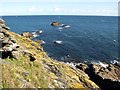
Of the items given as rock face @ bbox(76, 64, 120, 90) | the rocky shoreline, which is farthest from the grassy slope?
rock face @ bbox(76, 64, 120, 90)

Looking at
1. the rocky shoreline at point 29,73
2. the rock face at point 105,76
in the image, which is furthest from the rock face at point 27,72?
the rock face at point 105,76

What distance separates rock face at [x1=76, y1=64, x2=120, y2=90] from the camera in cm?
3812

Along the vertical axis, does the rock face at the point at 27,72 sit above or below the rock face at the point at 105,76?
above

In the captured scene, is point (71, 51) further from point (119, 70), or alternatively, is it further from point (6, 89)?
point (6, 89)

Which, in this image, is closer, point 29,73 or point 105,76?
point 29,73

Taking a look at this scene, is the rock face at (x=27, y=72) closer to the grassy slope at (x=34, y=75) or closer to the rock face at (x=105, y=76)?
the grassy slope at (x=34, y=75)

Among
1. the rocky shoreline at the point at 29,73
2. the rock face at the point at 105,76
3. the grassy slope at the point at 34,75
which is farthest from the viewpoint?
the rock face at the point at 105,76

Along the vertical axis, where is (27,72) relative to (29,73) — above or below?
above

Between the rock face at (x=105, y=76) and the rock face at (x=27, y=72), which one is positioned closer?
the rock face at (x=27, y=72)

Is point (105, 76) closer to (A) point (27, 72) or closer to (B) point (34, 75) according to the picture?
(B) point (34, 75)

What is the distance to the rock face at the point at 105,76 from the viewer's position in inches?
1501

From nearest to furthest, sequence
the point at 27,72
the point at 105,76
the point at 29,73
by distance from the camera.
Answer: the point at 27,72 → the point at 29,73 → the point at 105,76

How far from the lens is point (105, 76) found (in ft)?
136

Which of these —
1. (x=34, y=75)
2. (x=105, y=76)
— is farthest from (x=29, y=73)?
(x=105, y=76)
